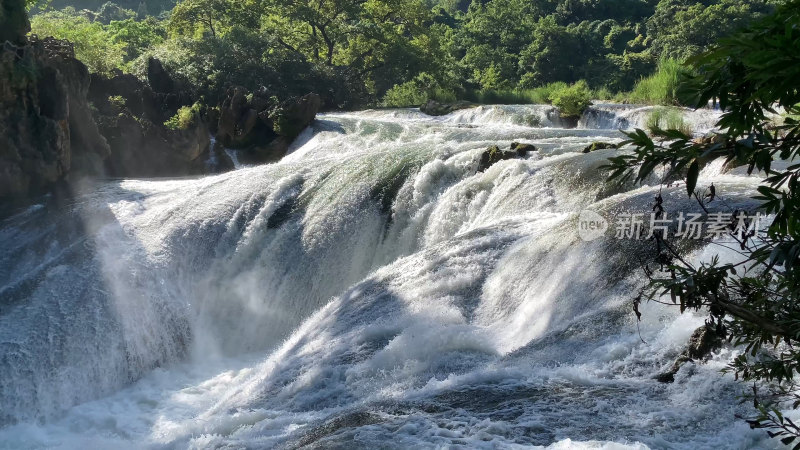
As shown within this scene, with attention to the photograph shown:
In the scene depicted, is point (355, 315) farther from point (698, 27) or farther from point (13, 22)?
point (698, 27)

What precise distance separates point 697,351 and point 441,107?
16203 mm

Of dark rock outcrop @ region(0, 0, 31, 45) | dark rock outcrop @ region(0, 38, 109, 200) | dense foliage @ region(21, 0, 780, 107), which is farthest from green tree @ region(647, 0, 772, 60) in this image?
dark rock outcrop @ region(0, 0, 31, 45)

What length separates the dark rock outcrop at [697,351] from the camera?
5102 millimetres

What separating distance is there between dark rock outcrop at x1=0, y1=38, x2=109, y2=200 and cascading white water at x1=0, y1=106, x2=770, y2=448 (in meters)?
1.00

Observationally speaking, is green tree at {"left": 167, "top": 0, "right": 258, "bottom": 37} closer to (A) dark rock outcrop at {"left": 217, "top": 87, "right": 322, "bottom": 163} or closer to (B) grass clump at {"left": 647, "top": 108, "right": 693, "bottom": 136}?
(A) dark rock outcrop at {"left": 217, "top": 87, "right": 322, "bottom": 163}

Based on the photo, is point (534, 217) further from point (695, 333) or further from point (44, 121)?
point (44, 121)

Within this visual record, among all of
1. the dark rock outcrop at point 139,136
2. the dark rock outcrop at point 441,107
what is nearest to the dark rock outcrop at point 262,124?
the dark rock outcrop at point 139,136

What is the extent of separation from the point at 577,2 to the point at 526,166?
31.4 metres

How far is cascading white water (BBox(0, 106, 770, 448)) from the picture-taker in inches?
202

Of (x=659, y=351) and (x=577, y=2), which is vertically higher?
(x=577, y=2)

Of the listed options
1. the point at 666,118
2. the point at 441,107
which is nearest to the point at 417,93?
the point at 441,107

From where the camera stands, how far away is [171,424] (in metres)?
7.87

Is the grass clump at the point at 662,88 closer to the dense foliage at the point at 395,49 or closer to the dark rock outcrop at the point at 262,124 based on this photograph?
the dense foliage at the point at 395,49

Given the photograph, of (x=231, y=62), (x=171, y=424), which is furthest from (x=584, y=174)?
(x=231, y=62)
